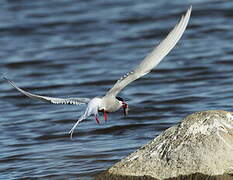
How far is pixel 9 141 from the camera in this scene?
10469 millimetres

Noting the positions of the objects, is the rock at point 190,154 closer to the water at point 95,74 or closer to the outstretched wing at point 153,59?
the outstretched wing at point 153,59

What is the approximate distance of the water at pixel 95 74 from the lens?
9.69 m

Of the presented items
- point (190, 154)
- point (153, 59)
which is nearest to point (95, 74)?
point (153, 59)

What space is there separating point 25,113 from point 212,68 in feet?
13.1

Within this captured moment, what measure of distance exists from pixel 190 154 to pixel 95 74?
740 centimetres

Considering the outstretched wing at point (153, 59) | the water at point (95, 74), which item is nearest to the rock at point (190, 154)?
the outstretched wing at point (153, 59)

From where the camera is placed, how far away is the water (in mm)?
9688

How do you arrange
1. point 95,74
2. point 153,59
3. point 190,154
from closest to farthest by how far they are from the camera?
point 190,154 → point 153,59 → point 95,74

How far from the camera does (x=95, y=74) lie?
48.0 feet

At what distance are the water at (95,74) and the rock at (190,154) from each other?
3.27 ft

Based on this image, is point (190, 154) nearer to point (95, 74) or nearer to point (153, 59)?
point (153, 59)

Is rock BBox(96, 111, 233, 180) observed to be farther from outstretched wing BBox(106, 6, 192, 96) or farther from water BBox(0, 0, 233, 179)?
water BBox(0, 0, 233, 179)

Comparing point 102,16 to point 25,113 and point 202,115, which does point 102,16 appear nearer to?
point 25,113

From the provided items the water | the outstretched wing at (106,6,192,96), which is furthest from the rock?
the water
